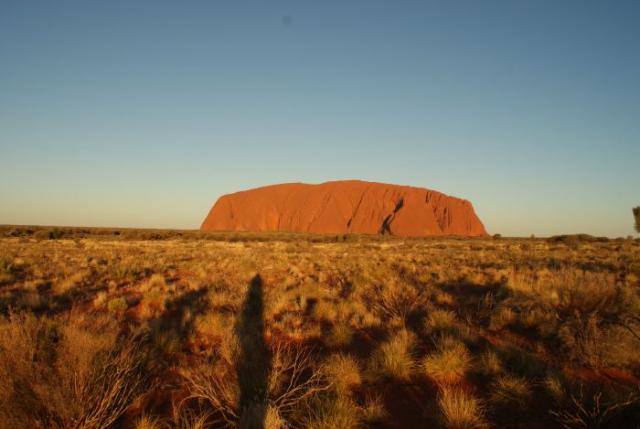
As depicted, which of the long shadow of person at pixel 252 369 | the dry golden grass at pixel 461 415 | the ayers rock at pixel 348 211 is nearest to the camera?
the long shadow of person at pixel 252 369

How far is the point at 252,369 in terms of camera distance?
13.8 feet

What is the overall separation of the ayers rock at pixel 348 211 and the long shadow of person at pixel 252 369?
252 feet

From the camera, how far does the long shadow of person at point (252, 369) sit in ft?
10.2

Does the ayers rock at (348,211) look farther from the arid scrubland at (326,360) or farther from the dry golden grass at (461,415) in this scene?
the dry golden grass at (461,415)

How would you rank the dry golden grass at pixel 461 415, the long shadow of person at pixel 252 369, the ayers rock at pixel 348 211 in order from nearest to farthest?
1. the long shadow of person at pixel 252 369
2. the dry golden grass at pixel 461 415
3. the ayers rock at pixel 348 211

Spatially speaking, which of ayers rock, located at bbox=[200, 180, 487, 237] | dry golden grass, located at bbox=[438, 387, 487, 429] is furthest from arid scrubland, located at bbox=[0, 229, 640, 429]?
ayers rock, located at bbox=[200, 180, 487, 237]

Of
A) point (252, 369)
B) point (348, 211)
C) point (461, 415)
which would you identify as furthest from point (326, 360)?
point (348, 211)

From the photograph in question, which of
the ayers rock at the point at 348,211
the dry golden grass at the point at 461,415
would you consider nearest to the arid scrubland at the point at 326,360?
→ the dry golden grass at the point at 461,415

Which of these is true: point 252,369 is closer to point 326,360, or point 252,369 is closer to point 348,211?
point 326,360

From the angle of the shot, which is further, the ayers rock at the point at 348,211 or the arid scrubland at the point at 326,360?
the ayers rock at the point at 348,211

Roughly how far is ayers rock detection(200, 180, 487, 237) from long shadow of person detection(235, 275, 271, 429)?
76786mm

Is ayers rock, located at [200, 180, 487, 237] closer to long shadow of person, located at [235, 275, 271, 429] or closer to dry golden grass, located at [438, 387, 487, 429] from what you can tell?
long shadow of person, located at [235, 275, 271, 429]

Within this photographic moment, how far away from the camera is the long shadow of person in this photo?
122 inches

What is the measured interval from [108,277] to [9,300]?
164 inches
